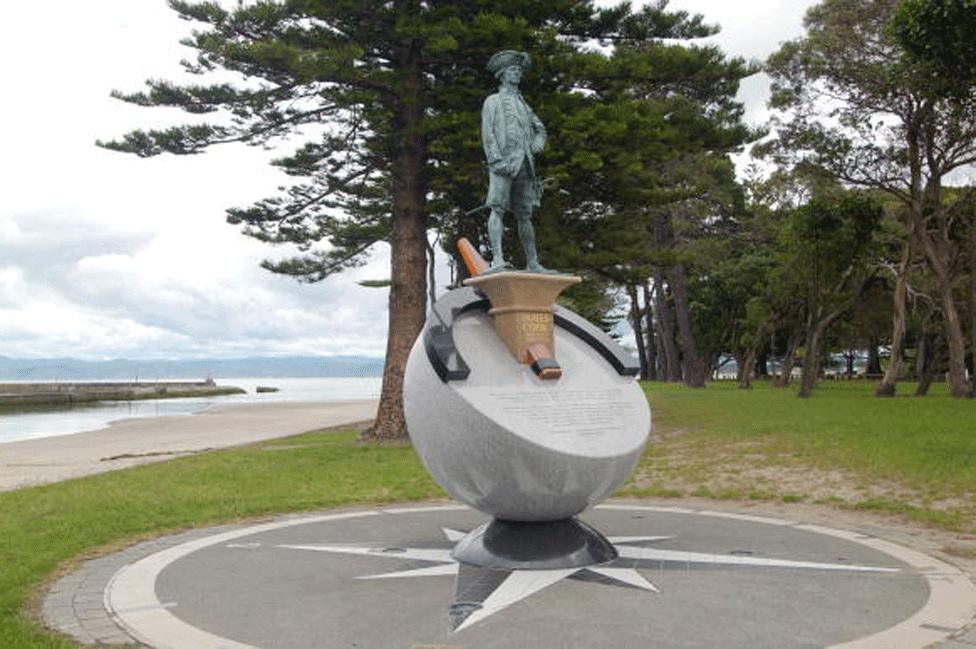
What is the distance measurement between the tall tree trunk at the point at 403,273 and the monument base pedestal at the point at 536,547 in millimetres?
11333

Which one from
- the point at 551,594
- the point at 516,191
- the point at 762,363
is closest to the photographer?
the point at 551,594

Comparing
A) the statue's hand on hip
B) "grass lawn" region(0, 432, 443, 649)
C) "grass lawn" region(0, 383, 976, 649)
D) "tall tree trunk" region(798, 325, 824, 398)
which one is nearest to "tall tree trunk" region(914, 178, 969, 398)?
"tall tree trunk" region(798, 325, 824, 398)

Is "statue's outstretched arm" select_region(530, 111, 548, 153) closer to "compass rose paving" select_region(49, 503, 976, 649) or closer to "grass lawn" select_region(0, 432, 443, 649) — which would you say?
"compass rose paving" select_region(49, 503, 976, 649)

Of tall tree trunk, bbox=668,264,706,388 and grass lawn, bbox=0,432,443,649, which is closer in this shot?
grass lawn, bbox=0,432,443,649

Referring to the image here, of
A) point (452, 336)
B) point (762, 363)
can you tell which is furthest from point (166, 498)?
point (762, 363)

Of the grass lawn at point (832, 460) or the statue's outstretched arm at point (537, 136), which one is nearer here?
the statue's outstretched arm at point (537, 136)

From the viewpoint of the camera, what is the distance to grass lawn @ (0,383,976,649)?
943 centimetres

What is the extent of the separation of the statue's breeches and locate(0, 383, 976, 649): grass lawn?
4.51 meters

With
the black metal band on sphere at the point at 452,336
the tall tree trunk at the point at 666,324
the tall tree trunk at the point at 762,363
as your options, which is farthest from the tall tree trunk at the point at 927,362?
the black metal band on sphere at the point at 452,336

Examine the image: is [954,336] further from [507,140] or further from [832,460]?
[507,140]

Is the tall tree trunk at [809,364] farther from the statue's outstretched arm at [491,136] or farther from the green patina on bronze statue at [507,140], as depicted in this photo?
the statue's outstretched arm at [491,136]

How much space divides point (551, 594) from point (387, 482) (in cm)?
700

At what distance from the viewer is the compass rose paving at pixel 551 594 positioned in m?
5.63

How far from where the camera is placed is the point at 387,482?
13250 mm
